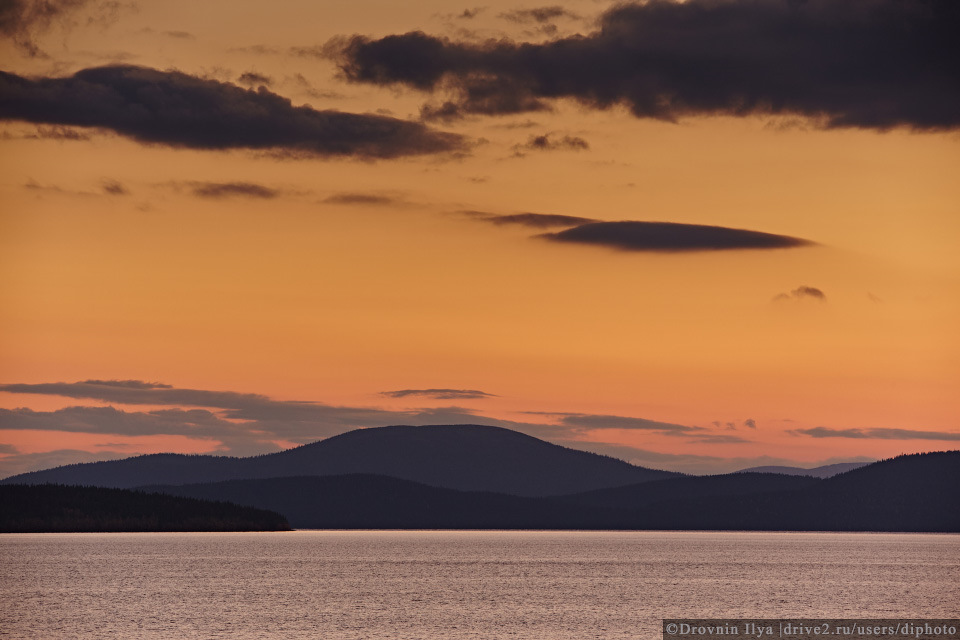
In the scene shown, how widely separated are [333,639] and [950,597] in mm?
75338

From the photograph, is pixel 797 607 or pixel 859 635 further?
pixel 797 607

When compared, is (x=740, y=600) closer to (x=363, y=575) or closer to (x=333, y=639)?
(x=333, y=639)

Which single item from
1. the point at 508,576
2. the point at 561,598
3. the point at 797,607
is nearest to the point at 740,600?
the point at 797,607

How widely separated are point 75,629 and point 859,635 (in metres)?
61.1

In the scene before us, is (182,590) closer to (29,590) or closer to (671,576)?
(29,590)

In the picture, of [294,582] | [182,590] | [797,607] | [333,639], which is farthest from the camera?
[294,582]

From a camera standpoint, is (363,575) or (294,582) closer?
(294,582)

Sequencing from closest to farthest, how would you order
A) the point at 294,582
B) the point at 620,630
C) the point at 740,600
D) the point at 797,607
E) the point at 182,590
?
the point at 620,630 → the point at 797,607 → the point at 740,600 → the point at 182,590 → the point at 294,582

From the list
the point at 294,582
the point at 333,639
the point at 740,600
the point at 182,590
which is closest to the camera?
the point at 333,639

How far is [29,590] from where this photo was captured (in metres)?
150

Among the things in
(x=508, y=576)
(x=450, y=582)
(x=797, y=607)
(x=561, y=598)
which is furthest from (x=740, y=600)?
(x=508, y=576)

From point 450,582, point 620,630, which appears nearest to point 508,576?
point 450,582

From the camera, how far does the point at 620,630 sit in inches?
4087

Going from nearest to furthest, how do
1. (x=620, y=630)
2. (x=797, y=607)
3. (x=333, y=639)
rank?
(x=333, y=639) < (x=620, y=630) < (x=797, y=607)
